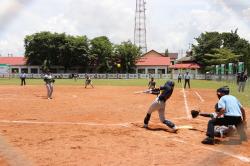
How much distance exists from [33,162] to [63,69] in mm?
83654

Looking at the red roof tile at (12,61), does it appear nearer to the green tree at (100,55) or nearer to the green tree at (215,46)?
the green tree at (100,55)

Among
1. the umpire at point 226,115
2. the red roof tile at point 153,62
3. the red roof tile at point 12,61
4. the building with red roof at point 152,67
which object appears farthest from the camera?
the red roof tile at point 12,61

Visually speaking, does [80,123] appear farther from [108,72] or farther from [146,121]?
[108,72]

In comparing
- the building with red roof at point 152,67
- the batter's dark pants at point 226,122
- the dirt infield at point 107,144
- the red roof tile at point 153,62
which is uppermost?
the red roof tile at point 153,62

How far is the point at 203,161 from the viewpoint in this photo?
8.45 meters

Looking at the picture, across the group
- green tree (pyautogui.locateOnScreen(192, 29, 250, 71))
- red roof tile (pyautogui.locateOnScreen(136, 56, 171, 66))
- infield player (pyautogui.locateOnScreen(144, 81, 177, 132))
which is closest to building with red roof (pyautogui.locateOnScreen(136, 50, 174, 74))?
red roof tile (pyautogui.locateOnScreen(136, 56, 171, 66))

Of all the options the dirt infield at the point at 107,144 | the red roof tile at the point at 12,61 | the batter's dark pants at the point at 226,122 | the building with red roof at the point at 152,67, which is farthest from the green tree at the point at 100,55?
the batter's dark pants at the point at 226,122

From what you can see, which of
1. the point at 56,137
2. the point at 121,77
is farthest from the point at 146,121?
the point at 121,77

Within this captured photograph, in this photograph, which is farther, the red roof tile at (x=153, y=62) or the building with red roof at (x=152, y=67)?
the red roof tile at (x=153, y=62)

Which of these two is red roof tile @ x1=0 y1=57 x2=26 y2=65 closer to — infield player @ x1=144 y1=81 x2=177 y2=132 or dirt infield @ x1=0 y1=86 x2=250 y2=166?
dirt infield @ x1=0 y1=86 x2=250 y2=166

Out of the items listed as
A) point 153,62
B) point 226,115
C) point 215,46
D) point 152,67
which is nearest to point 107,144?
point 226,115

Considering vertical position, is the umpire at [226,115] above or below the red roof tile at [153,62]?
below

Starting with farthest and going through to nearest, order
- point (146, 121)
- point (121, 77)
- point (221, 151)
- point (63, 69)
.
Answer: point (63, 69)
point (121, 77)
point (146, 121)
point (221, 151)

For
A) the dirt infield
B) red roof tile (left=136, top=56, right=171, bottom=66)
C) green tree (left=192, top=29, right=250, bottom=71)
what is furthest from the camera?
red roof tile (left=136, top=56, right=171, bottom=66)
